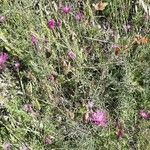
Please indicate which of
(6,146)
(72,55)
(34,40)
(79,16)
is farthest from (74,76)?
(6,146)

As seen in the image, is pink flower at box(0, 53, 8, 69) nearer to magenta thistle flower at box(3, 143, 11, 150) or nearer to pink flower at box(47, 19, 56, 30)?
pink flower at box(47, 19, 56, 30)

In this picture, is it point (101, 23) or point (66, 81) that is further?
point (101, 23)

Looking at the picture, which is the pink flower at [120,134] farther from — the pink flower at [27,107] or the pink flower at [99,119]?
the pink flower at [27,107]

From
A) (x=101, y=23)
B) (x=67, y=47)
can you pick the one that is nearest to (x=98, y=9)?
(x=101, y=23)

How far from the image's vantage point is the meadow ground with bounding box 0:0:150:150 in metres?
2.02

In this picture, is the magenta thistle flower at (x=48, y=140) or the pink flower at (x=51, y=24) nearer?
the magenta thistle flower at (x=48, y=140)

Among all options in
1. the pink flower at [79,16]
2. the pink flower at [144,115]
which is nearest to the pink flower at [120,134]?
the pink flower at [144,115]

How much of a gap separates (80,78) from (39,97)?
0.23 m

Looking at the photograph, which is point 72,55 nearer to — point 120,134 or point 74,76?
point 74,76

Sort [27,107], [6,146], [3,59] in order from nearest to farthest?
1. [6,146]
2. [27,107]
3. [3,59]

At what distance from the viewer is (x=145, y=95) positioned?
208cm

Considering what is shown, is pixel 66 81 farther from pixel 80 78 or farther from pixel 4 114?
pixel 4 114

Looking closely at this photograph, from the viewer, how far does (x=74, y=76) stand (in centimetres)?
220

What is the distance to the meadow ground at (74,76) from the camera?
2.02 metres
